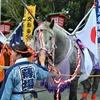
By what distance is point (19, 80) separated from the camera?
334 cm

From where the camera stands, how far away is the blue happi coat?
3.28 metres

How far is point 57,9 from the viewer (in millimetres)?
17469

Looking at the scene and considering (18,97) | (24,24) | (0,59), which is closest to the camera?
(18,97)

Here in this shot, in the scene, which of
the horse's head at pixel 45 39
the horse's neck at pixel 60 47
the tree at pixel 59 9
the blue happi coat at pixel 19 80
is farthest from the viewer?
the tree at pixel 59 9

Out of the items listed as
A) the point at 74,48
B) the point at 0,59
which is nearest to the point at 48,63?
the point at 74,48

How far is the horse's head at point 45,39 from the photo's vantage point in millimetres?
4508

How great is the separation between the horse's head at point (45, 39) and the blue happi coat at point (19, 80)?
39.9 inches

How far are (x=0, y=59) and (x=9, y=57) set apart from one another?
1.28ft

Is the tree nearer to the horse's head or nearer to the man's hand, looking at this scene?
the horse's head

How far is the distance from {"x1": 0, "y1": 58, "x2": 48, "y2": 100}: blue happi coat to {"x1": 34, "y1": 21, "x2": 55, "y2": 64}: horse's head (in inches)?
39.9

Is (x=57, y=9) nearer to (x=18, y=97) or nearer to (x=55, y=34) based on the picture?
(x=55, y=34)

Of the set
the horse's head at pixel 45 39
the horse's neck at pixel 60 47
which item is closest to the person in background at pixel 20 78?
the horse's head at pixel 45 39

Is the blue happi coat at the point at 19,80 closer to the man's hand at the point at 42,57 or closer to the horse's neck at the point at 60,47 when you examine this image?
the man's hand at the point at 42,57

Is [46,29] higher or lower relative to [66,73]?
higher
